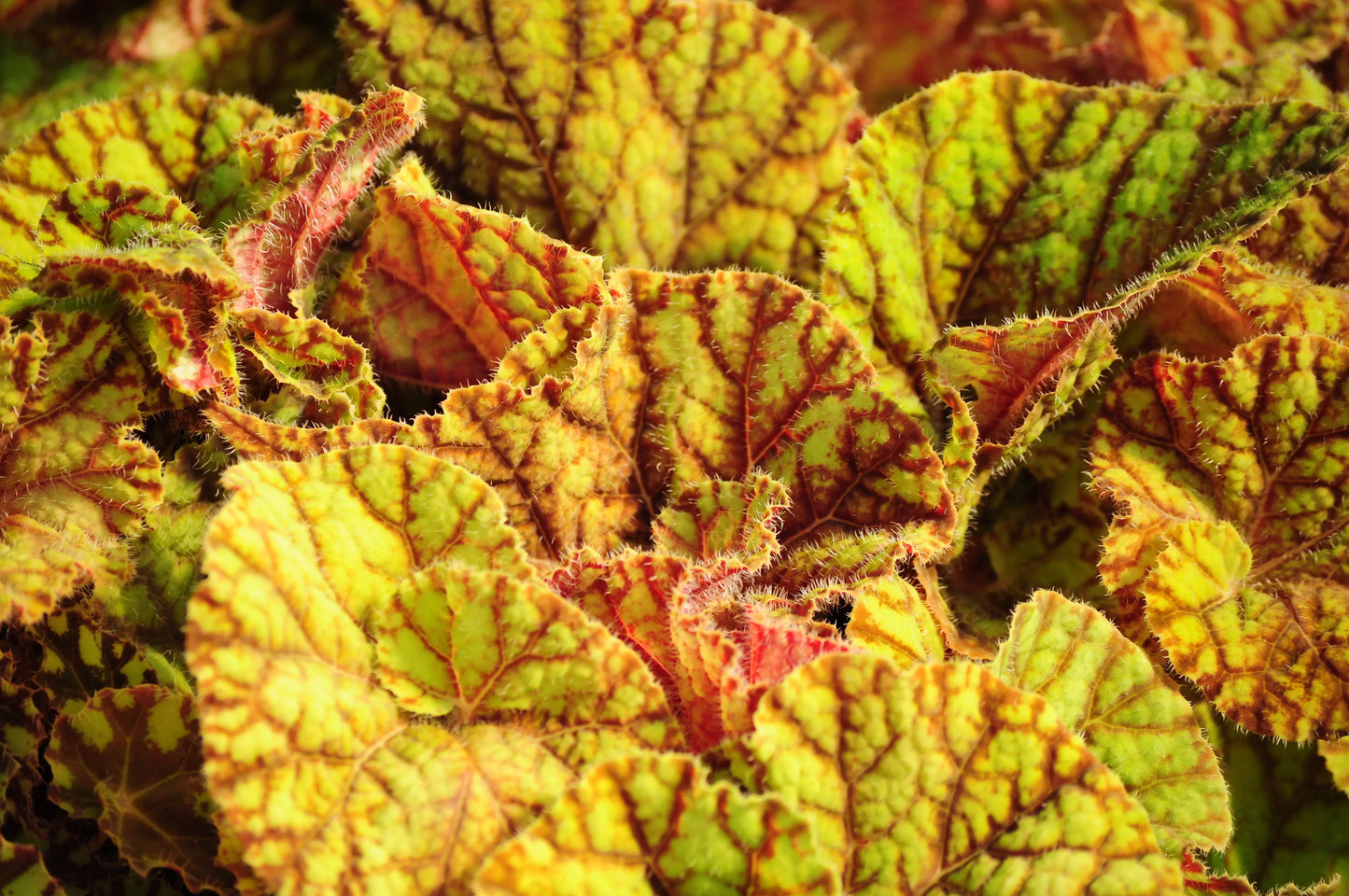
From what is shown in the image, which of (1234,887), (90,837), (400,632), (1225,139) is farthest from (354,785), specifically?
(1225,139)

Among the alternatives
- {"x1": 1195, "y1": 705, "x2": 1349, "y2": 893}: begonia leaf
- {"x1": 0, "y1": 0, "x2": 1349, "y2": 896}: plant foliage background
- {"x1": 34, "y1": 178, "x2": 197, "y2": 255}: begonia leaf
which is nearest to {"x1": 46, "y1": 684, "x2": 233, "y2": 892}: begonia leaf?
{"x1": 0, "y1": 0, "x2": 1349, "y2": 896}: plant foliage background

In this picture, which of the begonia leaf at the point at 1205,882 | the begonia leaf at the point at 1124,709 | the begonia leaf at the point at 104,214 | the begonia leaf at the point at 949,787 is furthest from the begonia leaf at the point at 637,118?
the begonia leaf at the point at 1205,882

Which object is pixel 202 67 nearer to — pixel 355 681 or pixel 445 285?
pixel 445 285

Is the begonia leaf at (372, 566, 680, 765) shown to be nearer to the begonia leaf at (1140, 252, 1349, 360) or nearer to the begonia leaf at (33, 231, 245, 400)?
the begonia leaf at (33, 231, 245, 400)

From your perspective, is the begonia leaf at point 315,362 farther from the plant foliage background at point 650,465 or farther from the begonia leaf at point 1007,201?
the begonia leaf at point 1007,201

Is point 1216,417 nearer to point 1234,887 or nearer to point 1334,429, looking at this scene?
point 1334,429

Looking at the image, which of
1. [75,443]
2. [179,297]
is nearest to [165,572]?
[75,443]

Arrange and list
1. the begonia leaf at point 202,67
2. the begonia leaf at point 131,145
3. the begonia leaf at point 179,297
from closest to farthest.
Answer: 1. the begonia leaf at point 179,297
2. the begonia leaf at point 131,145
3. the begonia leaf at point 202,67
